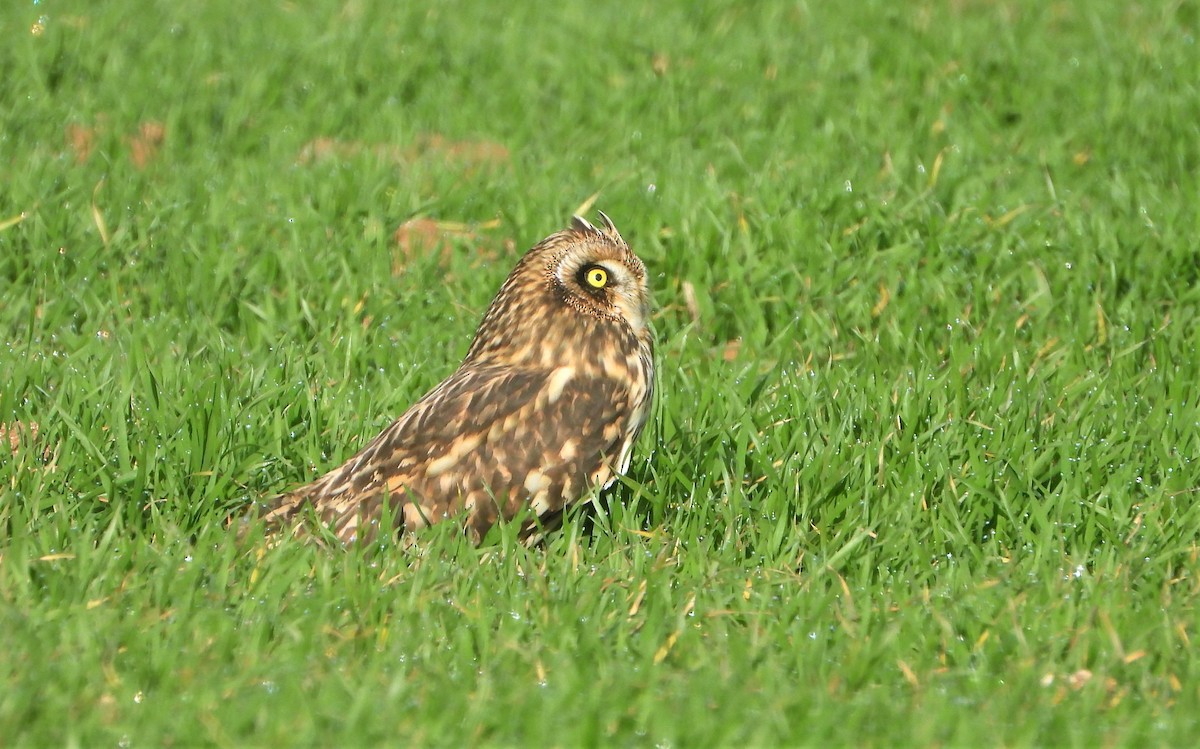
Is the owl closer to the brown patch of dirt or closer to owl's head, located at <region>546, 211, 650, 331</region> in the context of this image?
owl's head, located at <region>546, 211, 650, 331</region>

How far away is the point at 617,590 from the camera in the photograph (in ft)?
13.8

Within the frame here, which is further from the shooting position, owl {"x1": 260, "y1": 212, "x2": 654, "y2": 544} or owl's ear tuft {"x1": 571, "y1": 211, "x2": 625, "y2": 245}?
owl's ear tuft {"x1": 571, "y1": 211, "x2": 625, "y2": 245}

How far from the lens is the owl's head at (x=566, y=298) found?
194 inches

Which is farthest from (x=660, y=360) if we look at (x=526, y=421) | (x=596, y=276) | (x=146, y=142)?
(x=146, y=142)

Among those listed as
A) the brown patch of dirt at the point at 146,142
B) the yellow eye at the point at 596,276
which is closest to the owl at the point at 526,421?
the yellow eye at the point at 596,276

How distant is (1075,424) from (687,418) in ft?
4.38

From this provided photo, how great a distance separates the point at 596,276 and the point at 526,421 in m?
0.59

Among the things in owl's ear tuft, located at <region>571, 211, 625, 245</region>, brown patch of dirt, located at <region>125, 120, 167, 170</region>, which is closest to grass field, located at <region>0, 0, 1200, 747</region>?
brown patch of dirt, located at <region>125, 120, 167, 170</region>

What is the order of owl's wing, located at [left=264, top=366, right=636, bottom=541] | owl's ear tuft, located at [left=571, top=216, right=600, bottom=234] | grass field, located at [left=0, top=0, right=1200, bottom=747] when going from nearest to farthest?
grass field, located at [left=0, top=0, right=1200, bottom=747], owl's wing, located at [left=264, top=366, right=636, bottom=541], owl's ear tuft, located at [left=571, top=216, right=600, bottom=234]

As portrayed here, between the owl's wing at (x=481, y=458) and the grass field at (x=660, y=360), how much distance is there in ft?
0.48

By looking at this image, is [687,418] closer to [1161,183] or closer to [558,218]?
[558,218]

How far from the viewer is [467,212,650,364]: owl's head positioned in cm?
492

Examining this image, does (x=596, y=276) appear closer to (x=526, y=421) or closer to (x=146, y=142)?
(x=526, y=421)

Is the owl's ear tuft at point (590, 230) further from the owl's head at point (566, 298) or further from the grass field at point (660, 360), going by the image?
the grass field at point (660, 360)
